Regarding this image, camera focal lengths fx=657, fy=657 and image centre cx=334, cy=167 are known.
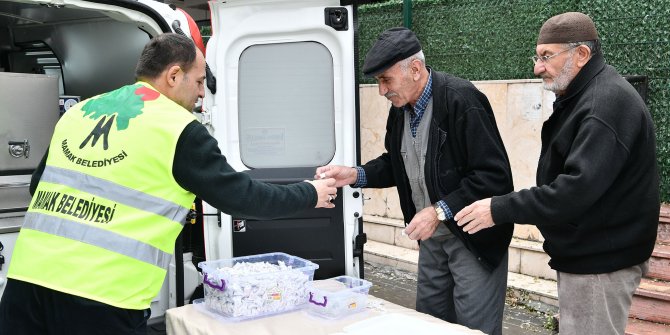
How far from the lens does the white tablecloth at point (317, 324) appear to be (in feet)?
8.14

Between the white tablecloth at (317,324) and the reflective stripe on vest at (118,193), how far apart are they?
601 mm

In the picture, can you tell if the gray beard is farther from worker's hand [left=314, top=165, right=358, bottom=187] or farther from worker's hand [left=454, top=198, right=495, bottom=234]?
worker's hand [left=314, top=165, right=358, bottom=187]

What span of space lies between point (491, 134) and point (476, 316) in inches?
32.2

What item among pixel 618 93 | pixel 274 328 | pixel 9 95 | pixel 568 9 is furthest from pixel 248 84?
pixel 568 9

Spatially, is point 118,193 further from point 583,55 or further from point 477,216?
point 583,55

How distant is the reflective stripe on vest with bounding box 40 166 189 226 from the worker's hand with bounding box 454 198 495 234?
1.14 metres

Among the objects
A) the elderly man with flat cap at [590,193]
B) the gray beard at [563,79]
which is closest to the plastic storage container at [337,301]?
the elderly man with flat cap at [590,193]

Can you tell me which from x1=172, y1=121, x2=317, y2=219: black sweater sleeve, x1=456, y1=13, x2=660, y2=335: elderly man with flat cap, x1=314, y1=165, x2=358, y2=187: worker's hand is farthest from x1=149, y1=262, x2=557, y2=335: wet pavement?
x1=456, y1=13, x2=660, y2=335: elderly man with flat cap

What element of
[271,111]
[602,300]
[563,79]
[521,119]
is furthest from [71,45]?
[602,300]

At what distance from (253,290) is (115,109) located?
929 millimetres

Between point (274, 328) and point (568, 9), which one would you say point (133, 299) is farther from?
point (568, 9)

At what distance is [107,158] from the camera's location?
2.13 metres

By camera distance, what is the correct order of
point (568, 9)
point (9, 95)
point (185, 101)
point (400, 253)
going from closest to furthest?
point (185, 101) < point (9, 95) < point (568, 9) < point (400, 253)

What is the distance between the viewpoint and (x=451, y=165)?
116 inches
